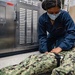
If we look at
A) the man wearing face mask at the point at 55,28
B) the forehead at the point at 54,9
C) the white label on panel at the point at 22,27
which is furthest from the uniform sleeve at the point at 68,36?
the white label on panel at the point at 22,27

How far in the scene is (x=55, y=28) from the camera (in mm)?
1462

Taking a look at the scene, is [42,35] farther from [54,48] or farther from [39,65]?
[39,65]

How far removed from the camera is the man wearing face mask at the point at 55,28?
52.8 inches

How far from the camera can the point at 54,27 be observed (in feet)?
4.79

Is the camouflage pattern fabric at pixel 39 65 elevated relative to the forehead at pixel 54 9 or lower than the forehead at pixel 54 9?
lower

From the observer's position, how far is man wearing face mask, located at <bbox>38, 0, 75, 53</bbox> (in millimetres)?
1341

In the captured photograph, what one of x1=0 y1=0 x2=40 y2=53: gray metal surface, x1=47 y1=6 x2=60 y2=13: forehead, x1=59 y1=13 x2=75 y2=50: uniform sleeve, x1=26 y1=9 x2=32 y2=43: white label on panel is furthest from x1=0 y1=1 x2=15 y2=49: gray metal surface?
x1=59 y1=13 x2=75 y2=50: uniform sleeve

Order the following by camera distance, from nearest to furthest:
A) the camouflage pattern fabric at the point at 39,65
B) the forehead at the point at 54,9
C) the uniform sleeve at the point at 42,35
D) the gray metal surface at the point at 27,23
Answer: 1. the camouflage pattern fabric at the point at 39,65
2. the forehead at the point at 54,9
3. the uniform sleeve at the point at 42,35
4. the gray metal surface at the point at 27,23

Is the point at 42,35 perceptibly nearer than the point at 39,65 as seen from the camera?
No

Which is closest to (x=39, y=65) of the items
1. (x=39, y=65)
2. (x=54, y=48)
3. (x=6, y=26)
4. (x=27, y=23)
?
(x=39, y=65)

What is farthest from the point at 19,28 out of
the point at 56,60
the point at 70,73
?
the point at 70,73

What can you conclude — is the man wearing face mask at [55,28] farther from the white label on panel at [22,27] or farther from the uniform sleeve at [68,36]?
the white label on panel at [22,27]

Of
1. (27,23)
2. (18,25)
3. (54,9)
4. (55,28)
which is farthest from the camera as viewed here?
(27,23)

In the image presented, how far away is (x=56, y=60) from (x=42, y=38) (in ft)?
1.63
